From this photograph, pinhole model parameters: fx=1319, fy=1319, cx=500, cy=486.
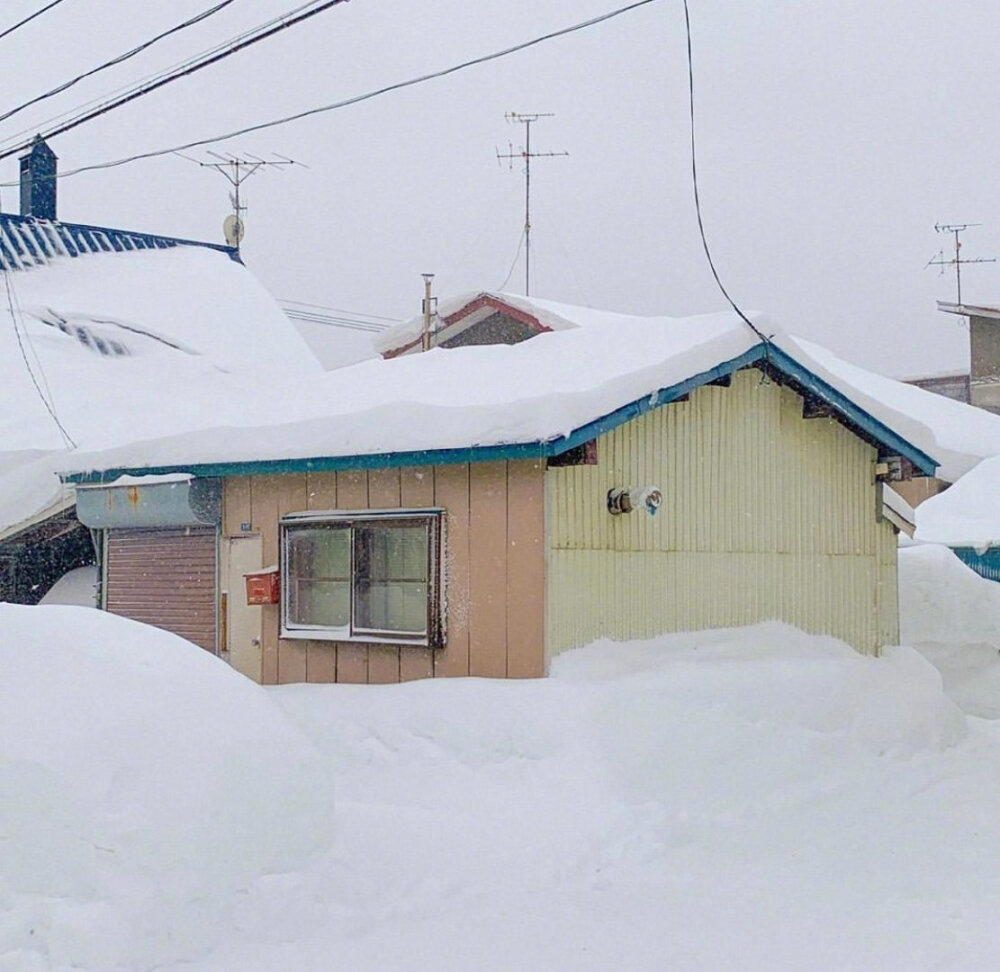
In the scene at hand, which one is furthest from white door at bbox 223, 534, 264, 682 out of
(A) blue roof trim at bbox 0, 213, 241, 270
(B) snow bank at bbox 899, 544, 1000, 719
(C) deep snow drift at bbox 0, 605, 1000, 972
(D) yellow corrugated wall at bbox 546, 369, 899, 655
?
(A) blue roof trim at bbox 0, 213, 241, 270

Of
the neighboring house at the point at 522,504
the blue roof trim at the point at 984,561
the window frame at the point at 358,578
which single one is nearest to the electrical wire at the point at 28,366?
the neighboring house at the point at 522,504

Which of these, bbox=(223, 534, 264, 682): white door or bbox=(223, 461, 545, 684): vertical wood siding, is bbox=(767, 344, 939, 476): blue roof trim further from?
bbox=(223, 534, 264, 682): white door

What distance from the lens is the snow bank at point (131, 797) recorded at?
5246mm

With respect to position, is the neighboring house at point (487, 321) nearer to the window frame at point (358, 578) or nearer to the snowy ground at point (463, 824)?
the window frame at point (358, 578)

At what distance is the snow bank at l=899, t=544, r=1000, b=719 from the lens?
49.5 ft

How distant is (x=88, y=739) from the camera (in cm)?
575

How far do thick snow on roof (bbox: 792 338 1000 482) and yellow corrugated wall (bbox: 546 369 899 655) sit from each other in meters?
8.57

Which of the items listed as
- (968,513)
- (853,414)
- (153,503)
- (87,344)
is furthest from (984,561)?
(87,344)

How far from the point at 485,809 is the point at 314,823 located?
1.52 metres

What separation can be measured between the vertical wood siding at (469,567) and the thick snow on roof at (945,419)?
38.6ft

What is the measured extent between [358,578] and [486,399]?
1.84m

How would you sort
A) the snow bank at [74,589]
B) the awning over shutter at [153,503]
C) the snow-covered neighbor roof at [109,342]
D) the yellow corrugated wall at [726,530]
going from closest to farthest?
the yellow corrugated wall at [726,530]
the awning over shutter at [153,503]
the snow bank at [74,589]
the snow-covered neighbor roof at [109,342]

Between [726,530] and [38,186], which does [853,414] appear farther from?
[38,186]

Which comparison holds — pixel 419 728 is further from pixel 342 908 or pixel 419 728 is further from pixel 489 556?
pixel 342 908
